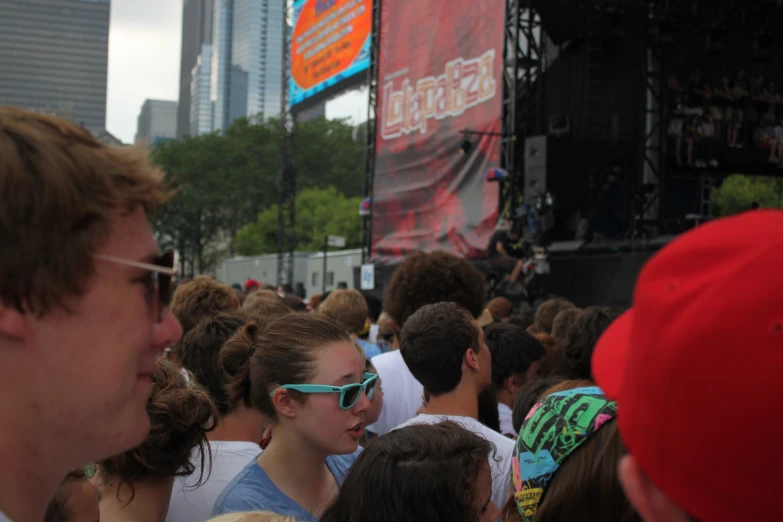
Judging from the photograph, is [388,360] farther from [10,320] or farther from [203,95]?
[203,95]

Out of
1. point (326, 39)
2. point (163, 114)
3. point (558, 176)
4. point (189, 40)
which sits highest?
point (189, 40)

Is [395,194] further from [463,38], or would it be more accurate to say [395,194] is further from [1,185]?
[1,185]

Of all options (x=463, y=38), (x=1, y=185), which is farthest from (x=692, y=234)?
(x=463, y=38)

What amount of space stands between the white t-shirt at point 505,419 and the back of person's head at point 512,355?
118 millimetres

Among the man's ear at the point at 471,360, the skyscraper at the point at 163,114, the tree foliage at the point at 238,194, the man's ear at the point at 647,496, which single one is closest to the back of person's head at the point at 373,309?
the man's ear at the point at 471,360

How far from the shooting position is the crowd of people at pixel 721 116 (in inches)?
572

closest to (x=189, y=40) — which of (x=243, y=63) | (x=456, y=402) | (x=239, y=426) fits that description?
(x=243, y=63)

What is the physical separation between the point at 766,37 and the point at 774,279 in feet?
51.7

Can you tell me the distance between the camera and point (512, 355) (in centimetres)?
433

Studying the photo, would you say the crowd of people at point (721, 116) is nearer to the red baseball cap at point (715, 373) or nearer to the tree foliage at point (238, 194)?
the red baseball cap at point (715, 373)

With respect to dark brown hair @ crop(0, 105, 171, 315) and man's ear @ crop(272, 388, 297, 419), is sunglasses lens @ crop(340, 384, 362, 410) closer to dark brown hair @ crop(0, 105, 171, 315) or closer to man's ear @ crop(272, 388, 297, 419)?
man's ear @ crop(272, 388, 297, 419)

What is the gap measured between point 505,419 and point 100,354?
132 inches

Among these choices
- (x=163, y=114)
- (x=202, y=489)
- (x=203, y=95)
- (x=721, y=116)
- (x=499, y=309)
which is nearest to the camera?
(x=202, y=489)

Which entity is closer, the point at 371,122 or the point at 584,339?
the point at 584,339
